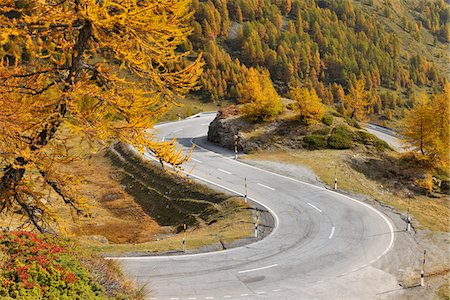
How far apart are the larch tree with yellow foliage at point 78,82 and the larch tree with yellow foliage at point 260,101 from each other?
3511 cm

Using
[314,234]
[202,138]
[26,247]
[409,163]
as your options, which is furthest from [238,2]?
[26,247]

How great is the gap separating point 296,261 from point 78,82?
45.6 ft

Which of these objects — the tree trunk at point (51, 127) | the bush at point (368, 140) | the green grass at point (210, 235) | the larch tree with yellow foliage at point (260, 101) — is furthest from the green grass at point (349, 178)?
the tree trunk at point (51, 127)

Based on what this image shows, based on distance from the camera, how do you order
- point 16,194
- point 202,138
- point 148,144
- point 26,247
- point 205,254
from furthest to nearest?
1. point 202,138
2. point 205,254
3. point 26,247
4. point 16,194
5. point 148,144

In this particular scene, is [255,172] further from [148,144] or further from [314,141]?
[148,144]

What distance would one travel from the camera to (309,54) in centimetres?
15312

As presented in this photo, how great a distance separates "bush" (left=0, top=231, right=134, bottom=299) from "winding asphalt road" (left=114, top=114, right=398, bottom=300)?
4480 mm

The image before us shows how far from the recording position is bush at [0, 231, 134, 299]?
8641 millimetres

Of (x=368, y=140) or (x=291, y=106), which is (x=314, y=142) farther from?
(x=291, y=106)

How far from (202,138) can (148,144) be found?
4092 cm

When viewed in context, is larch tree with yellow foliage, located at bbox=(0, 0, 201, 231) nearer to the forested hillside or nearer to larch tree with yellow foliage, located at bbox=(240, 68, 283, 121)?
larch tree with yellow foliage, located at bbox=(240, 68, 283, 121)

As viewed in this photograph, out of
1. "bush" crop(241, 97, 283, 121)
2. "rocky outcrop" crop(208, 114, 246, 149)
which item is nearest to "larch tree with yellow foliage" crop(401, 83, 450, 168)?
"bush" crop(241, 97, 283, 121)

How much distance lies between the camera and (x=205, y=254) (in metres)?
19.0

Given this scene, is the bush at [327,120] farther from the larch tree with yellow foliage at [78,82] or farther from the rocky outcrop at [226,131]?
the larch tree with yellow foliage at [78,82]
